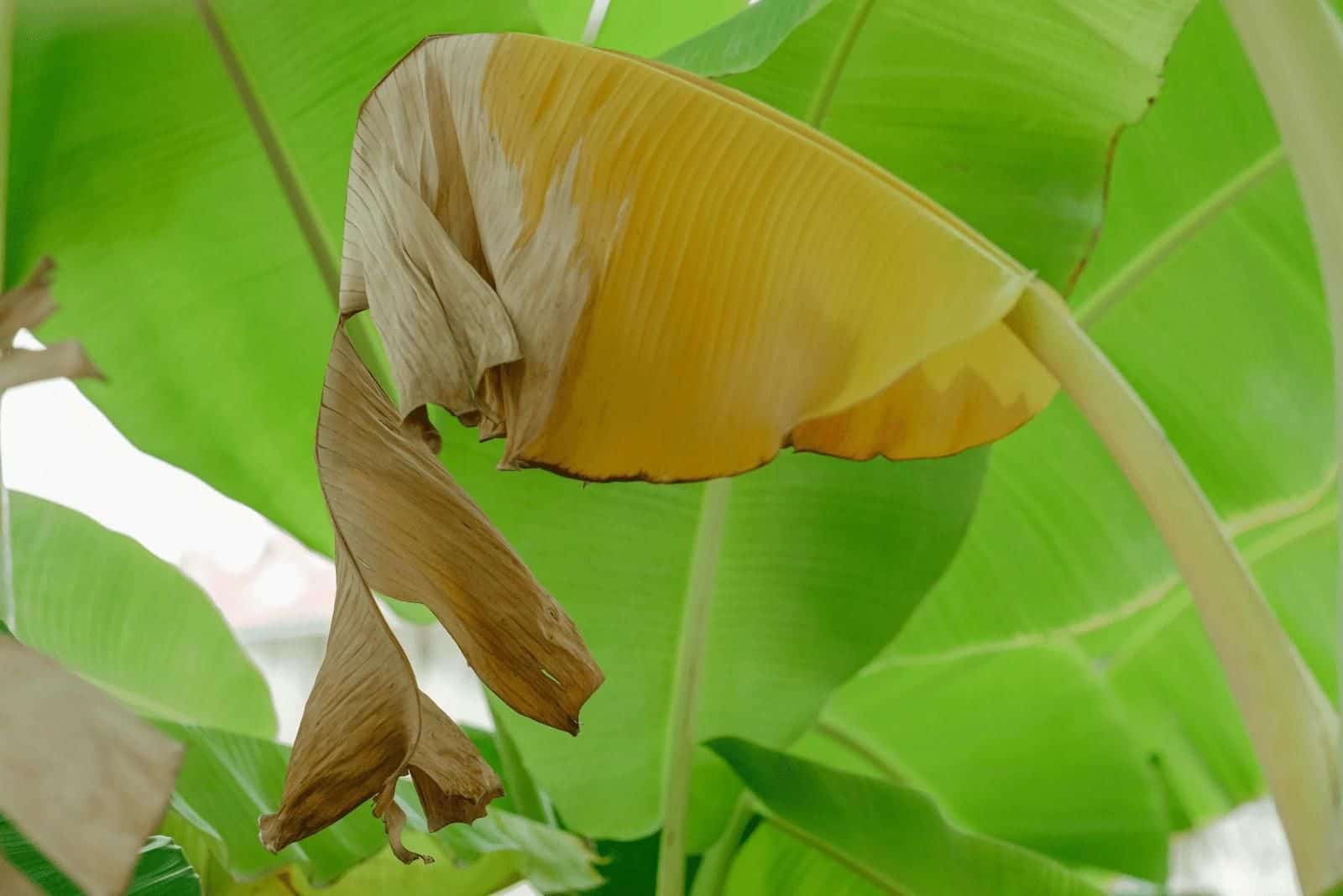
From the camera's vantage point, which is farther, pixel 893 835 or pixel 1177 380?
pixel 1177 380

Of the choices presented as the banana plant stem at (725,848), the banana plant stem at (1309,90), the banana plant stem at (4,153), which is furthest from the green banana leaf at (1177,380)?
the banana plant stem at (4,153)

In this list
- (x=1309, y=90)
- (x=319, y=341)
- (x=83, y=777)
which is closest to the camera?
(x=83, y=777)

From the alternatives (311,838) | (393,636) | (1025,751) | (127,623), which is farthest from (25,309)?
(1025,751)

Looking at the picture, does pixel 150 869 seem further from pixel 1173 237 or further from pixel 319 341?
pixel 1173 237

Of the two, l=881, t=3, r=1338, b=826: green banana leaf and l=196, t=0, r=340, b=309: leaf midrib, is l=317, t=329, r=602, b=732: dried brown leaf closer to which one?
l=196, t=0, r=340, b=309: leaf midrib

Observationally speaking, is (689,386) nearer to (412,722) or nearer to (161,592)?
(412,722)

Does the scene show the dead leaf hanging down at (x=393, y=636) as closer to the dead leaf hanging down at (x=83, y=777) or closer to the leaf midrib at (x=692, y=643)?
the dead leaf hanging down at (x=83, y=777)
